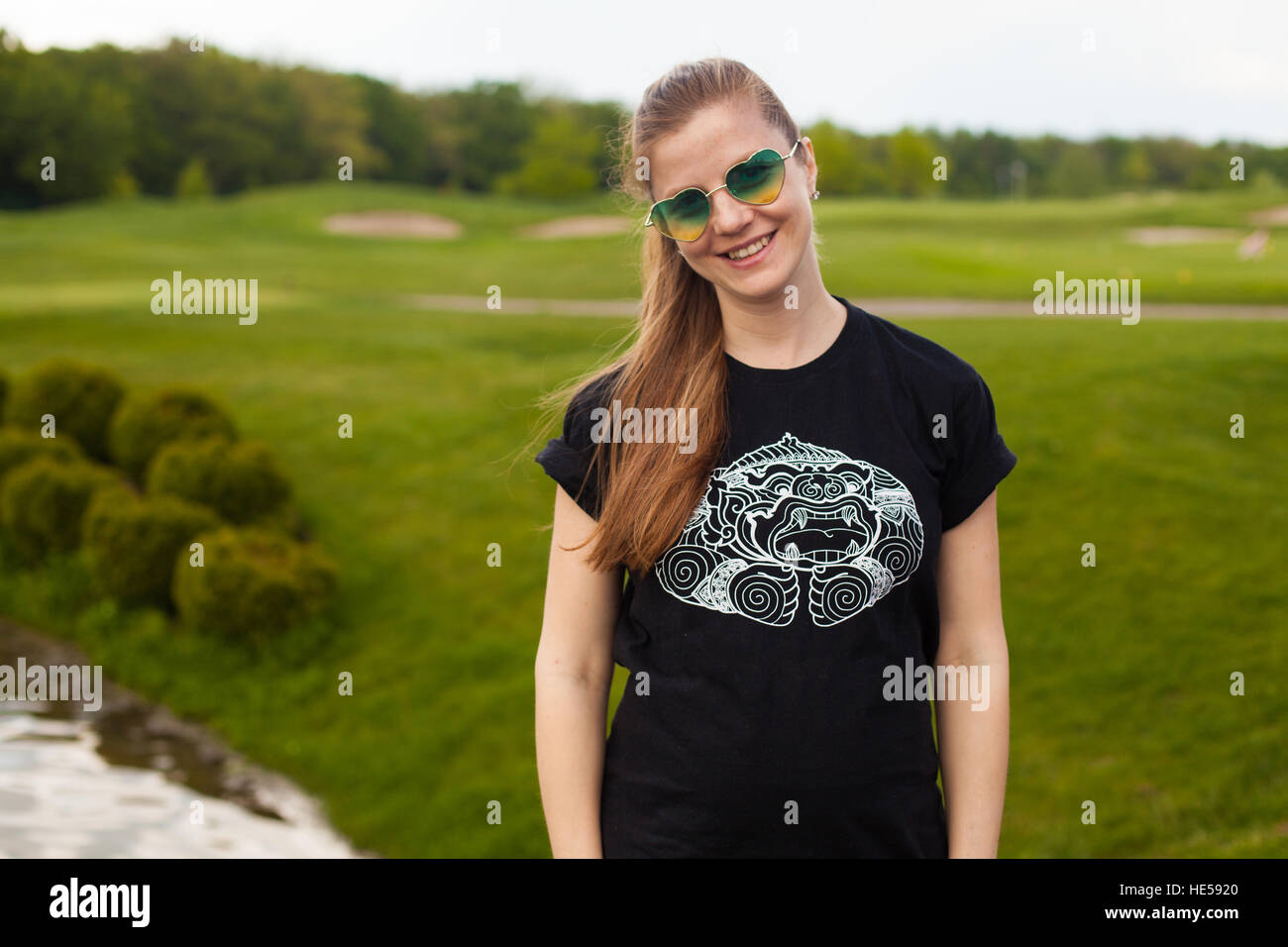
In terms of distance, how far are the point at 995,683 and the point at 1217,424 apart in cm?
921

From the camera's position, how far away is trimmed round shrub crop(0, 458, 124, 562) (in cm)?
1043

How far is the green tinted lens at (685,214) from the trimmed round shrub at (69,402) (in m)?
11.2

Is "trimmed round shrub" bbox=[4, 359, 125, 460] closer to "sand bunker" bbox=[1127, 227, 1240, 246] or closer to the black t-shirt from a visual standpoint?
the black t-shirt

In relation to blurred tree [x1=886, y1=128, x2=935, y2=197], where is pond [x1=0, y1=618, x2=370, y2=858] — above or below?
below

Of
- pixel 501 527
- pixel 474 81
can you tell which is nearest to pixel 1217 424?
pixel 501 527

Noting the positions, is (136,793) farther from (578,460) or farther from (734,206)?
(734,206)

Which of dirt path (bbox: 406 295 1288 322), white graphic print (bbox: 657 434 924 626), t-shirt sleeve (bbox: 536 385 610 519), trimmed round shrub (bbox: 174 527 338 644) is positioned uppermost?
dirt path (bbox: 406 295 1288 322)

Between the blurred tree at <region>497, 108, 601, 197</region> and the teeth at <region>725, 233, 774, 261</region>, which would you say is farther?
the blurred tree at <region>497, 108, 601, 197</region>

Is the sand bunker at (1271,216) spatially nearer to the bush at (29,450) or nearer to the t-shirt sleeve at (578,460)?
the bush at (29,450)

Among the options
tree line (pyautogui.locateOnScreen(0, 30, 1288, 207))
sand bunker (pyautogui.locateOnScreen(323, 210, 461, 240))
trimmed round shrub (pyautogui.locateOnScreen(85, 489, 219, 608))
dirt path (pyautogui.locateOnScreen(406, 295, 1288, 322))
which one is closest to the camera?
trimmed round shrub (pyautogui.locateOnScreen(85, 489, 219, 608))

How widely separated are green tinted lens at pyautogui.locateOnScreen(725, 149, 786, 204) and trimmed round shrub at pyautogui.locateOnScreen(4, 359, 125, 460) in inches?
445

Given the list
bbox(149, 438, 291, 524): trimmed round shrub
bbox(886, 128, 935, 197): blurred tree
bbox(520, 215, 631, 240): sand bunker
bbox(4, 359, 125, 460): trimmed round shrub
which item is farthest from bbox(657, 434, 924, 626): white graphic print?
bbox(886, 128, 935, 197): blurred tree

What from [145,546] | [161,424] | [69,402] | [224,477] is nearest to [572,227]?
[69,402]
